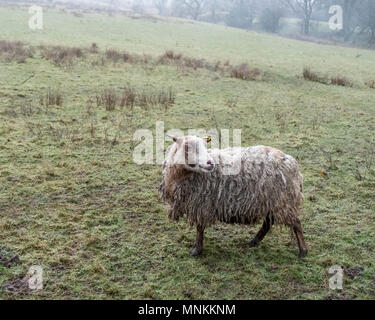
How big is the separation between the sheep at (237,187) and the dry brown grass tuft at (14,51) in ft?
38.3

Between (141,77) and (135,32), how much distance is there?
15.2m

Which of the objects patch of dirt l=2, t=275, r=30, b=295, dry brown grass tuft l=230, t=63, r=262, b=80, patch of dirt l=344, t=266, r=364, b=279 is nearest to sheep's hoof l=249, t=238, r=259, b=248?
patch of dirt l=344, t=266, r=364, b=279

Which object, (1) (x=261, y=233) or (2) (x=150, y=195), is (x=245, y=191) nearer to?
(1) (x=261, y=233)

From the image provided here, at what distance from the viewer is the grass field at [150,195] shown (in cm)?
419

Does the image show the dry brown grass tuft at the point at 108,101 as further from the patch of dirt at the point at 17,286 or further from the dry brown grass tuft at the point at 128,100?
the patch of dirt at the point at 17,286

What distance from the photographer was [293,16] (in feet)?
204

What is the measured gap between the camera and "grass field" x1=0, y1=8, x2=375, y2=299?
4191 mm

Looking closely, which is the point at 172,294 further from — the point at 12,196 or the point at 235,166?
the point at 12,196

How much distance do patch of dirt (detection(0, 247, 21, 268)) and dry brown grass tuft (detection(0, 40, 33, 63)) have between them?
437 inches

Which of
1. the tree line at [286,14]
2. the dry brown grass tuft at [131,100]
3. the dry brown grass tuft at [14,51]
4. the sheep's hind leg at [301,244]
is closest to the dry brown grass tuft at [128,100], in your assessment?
the dry brown grass tuft at [131,100]

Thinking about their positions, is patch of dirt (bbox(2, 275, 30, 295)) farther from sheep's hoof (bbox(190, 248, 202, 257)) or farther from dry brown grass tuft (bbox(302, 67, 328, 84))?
dry brown grass tuft (bbox(302, 67, 328, 84))

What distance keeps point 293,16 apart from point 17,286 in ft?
217

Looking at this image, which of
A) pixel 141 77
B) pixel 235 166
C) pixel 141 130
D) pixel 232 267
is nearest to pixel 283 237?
pixel 232 267

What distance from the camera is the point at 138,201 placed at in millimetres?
5852
